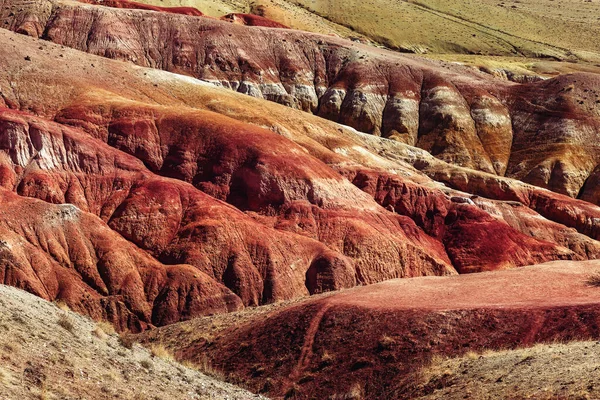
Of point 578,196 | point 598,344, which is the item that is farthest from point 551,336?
point 578,196

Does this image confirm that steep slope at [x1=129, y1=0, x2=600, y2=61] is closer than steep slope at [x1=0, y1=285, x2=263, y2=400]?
No

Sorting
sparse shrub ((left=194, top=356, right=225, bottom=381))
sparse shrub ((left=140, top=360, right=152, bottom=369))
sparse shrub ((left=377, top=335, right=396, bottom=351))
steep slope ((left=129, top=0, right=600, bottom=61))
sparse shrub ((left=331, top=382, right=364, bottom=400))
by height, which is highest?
sparse shrub ((left=140, top=360, right=152, bottom=369))

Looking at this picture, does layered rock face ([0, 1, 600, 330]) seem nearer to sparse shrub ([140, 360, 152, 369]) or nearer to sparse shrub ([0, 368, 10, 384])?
sparse shrub ([140, 360, 152, 369])

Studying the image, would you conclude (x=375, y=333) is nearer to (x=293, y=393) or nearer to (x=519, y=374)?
(x=293, y=393)

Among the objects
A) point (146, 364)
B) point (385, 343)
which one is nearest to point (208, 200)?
point (385, 343)

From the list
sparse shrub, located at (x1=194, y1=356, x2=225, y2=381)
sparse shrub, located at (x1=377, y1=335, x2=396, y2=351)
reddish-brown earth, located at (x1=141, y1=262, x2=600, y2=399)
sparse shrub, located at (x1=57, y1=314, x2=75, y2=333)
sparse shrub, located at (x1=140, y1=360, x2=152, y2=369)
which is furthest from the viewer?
sparse shrub, located at (x1=194, y1=356, x2=225, y2=381)

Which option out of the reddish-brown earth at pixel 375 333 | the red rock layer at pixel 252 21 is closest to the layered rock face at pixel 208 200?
the reddish-brown earth at pixel 375 333

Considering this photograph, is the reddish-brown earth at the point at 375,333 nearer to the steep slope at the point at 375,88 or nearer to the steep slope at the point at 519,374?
the steep slope at the point at 519,374

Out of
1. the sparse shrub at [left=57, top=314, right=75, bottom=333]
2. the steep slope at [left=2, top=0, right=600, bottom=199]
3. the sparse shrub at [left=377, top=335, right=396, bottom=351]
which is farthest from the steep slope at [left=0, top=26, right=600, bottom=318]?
the steep slope at [left=2, top=0, right=600, bottom=199]
